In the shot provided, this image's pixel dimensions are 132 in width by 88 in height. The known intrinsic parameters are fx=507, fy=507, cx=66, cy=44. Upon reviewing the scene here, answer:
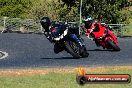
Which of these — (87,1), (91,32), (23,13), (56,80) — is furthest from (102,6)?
(56,80)

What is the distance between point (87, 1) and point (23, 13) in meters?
12.1

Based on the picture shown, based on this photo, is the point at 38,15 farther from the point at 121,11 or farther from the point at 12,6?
the point at 121,11

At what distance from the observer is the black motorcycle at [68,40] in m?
18.8

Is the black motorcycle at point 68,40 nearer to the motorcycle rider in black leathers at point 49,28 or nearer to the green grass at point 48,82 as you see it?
the motorcycle rider in black leathers at point 49,28

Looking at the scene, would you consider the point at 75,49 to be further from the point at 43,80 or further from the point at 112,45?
the point at 43,80

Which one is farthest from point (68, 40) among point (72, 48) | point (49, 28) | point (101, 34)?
point (101, 34)

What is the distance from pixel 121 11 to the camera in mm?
43812

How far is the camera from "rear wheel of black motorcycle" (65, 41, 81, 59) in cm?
1883

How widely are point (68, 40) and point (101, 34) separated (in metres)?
3.59

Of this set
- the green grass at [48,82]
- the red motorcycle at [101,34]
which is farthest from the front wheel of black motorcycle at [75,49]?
the green grass at [48,82]

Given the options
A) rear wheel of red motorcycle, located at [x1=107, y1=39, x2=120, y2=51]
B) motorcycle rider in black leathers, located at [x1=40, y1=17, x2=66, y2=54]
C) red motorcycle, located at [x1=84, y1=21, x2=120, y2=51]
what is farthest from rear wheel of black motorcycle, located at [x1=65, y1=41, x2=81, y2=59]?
rear wheel of red motorcycle, located at [x1=107, y1=39, x2=120, y2=51]

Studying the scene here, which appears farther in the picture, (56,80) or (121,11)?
(121,11)

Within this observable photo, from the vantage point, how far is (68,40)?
62.5 ft

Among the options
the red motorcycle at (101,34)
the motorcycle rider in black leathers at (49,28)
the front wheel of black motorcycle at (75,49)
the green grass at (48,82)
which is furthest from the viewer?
the red motorcycle at (101,34)
